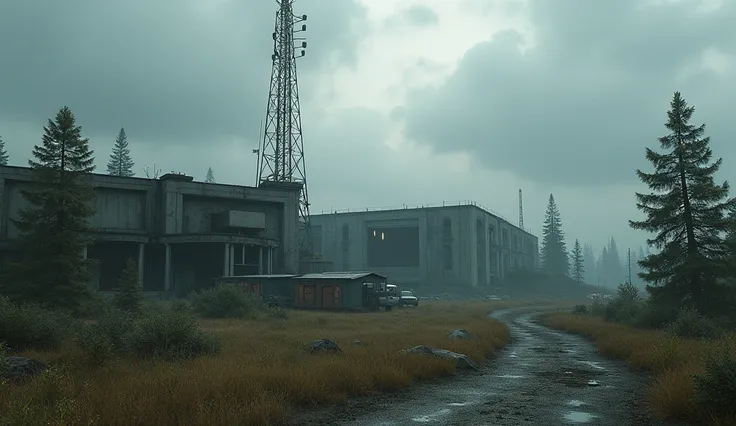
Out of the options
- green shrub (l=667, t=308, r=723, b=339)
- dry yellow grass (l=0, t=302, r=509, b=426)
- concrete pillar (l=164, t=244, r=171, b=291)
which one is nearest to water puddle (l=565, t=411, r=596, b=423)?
dry yellow grass (l=0, t=302, r=509, b=426)

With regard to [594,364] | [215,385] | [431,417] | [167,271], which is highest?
[167,271]

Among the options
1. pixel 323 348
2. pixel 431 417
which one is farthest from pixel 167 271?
pixel 431 417

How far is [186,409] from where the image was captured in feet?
32.2

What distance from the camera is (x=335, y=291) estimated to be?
47656 millimetres

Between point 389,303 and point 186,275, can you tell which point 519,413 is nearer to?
point 389,303

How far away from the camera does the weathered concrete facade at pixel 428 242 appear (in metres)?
95.7

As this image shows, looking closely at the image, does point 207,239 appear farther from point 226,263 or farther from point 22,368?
point 22,368

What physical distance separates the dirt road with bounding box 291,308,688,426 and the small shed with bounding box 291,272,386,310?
27450 mm

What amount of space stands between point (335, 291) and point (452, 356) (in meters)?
29.7

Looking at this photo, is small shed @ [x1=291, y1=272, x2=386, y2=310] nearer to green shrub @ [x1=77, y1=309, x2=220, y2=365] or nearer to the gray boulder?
green shrub @ [x1=77, y1=309, x2=220, y2=365]

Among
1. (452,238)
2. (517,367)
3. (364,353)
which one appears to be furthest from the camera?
(452,238)

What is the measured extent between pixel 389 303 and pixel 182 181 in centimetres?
2761

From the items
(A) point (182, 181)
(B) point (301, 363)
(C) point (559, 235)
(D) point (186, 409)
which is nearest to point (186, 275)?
(A) point (182, 181)

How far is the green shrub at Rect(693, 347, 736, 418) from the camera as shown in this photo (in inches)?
385
